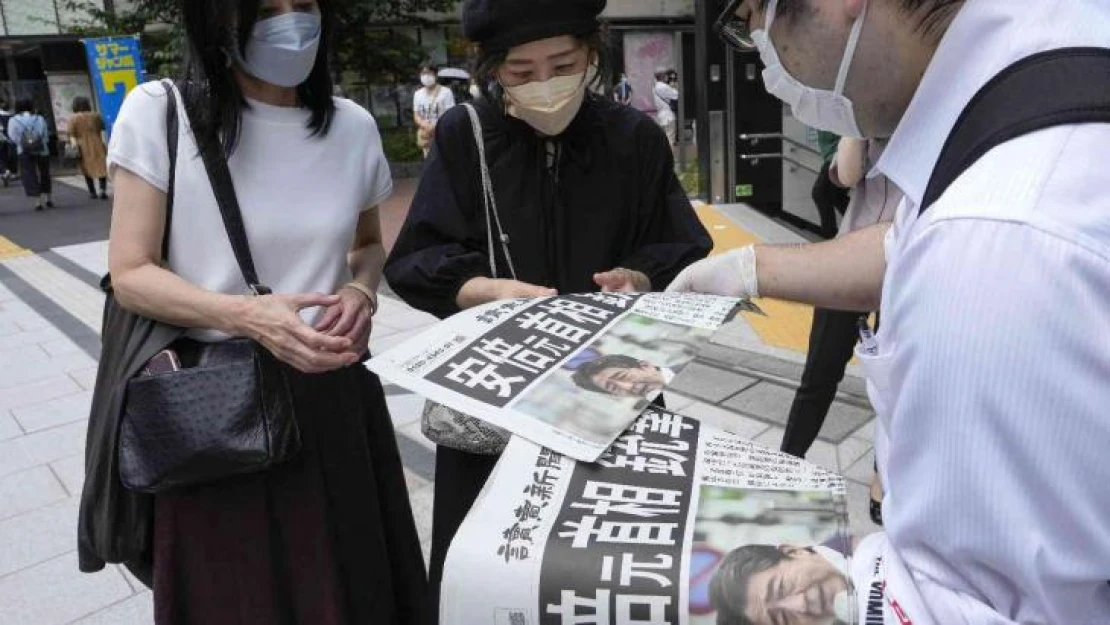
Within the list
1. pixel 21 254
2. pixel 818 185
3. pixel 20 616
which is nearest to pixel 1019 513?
pixel 20 616

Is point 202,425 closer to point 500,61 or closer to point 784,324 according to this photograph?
point 500,61

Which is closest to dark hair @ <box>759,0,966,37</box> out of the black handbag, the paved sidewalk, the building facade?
the black handbag

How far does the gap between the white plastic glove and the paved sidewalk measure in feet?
5.76

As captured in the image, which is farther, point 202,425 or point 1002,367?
point 202,425

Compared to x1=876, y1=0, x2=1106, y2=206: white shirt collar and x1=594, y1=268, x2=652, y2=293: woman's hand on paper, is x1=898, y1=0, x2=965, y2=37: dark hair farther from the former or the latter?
x1=594, y1=268, x2=652, y2=293: woman's hand on paper

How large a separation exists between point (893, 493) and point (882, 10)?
1.47 feet

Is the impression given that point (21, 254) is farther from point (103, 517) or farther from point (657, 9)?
point (657, 9)

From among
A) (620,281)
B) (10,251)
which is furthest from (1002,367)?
(10,251)

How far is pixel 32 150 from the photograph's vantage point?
1250cm

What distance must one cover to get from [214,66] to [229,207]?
0.26m

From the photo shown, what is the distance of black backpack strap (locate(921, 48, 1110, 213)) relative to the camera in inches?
22.4

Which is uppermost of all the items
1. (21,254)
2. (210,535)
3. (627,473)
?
(627,473)

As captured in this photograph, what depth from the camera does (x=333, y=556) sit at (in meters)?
1.62

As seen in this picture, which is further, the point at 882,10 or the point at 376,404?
the point at 376,404
